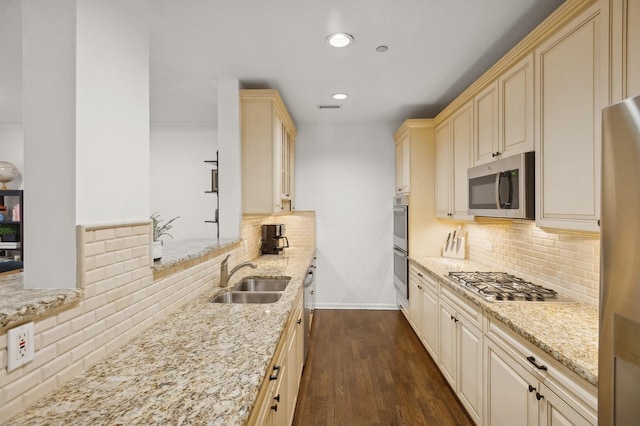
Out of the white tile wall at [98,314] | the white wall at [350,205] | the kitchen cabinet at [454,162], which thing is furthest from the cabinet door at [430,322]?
the white tile wall at [98,314]

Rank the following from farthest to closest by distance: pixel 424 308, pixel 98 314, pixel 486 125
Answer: pixel 424 308 < pixel 486 125 < pixel 98 314

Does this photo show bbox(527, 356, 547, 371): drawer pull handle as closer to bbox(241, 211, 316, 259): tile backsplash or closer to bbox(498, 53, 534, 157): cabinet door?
bbox(498, 53, 534, 157): cabinet door

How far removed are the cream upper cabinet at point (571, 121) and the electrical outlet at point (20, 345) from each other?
7.06 feet

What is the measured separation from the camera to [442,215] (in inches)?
141

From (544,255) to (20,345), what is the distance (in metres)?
2.82

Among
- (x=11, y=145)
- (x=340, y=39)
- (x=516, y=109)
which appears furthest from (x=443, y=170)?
(x=11, y=145)

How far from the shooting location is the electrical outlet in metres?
0.85

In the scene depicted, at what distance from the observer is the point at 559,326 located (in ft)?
5.05

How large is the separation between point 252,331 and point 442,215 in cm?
273

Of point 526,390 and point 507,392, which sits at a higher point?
point 526,390

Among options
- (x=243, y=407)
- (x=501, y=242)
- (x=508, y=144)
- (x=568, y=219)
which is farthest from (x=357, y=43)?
(x=243, y=407)

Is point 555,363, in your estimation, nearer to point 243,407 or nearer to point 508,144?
point 243,407

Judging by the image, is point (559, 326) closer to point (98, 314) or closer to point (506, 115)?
point (506, 115)

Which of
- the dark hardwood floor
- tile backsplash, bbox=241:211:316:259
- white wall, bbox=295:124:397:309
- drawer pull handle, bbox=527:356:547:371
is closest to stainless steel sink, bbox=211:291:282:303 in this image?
the dark hardwood floor
